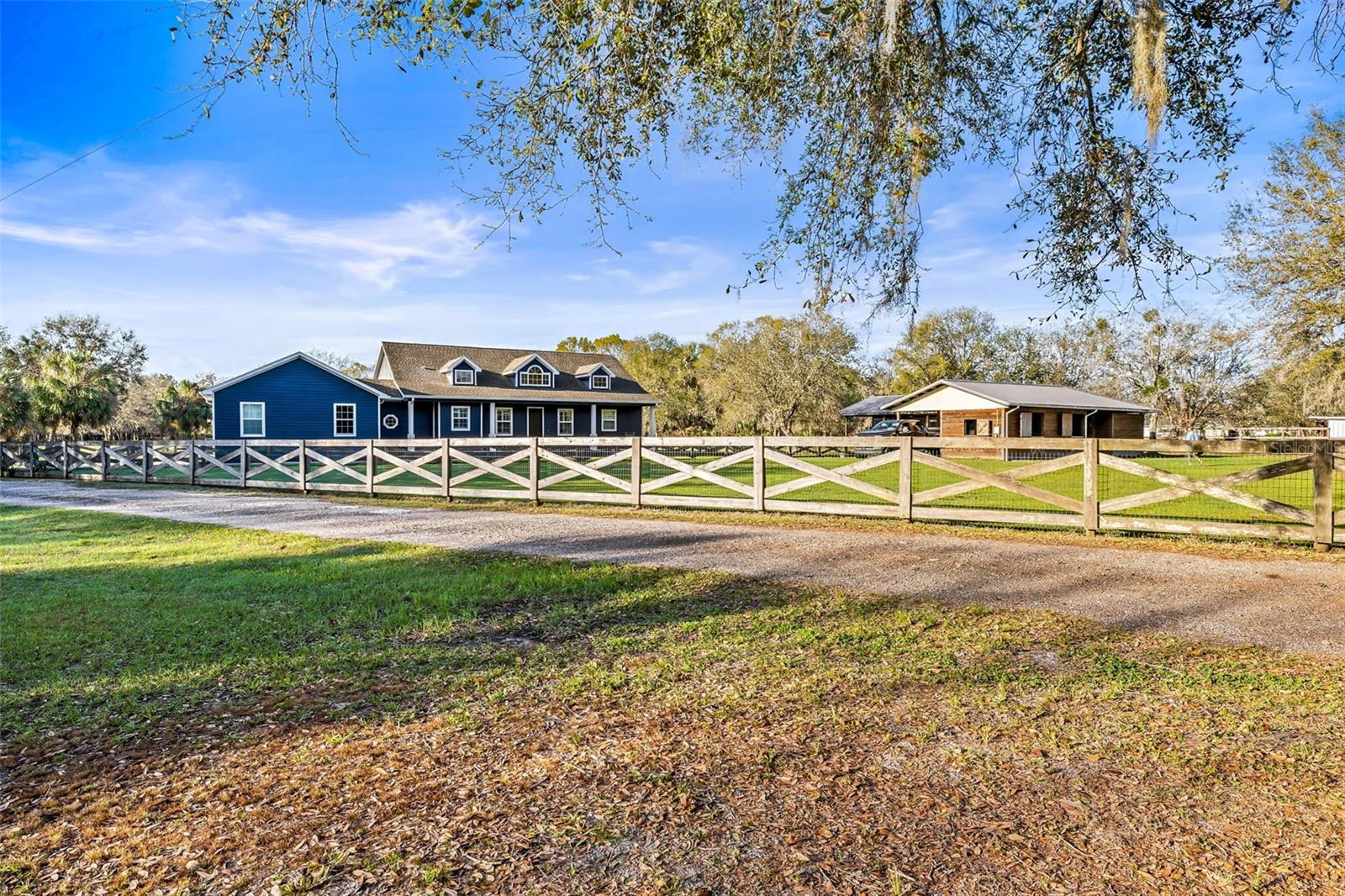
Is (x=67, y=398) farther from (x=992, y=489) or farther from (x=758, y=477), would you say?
(x=992, y=489)

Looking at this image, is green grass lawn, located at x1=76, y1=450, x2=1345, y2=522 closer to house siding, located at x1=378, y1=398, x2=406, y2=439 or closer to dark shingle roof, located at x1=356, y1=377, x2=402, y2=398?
house siding, located at x1=378, y1=398, x2=406, y2=439

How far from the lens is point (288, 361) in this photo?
2900 cm

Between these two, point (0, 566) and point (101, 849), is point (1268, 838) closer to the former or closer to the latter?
point (101, 849)

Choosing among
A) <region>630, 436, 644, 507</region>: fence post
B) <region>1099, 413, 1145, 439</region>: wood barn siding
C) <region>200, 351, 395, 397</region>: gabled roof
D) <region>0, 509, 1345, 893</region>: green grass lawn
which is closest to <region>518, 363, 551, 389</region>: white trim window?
<region>200, 351, 395, 397</region>: gabled roof

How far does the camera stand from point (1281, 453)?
26.5 feet

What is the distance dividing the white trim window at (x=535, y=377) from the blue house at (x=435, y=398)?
43 mm

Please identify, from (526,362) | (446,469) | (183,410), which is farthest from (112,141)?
(183,410)

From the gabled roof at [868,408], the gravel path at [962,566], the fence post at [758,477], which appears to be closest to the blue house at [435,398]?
the gabled roof at [868,408]

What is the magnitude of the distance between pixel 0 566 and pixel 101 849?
667 cm

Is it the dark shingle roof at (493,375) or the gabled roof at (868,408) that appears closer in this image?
the dark shingle roof at (493,375)

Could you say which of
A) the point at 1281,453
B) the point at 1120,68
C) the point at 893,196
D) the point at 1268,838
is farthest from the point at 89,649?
the point at 1281,453

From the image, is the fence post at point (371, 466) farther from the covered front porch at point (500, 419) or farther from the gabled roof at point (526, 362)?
the gabled roof at point (526, 362)

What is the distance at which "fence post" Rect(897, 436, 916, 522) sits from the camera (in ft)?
30.7

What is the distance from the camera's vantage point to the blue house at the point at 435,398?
28.6 meters
